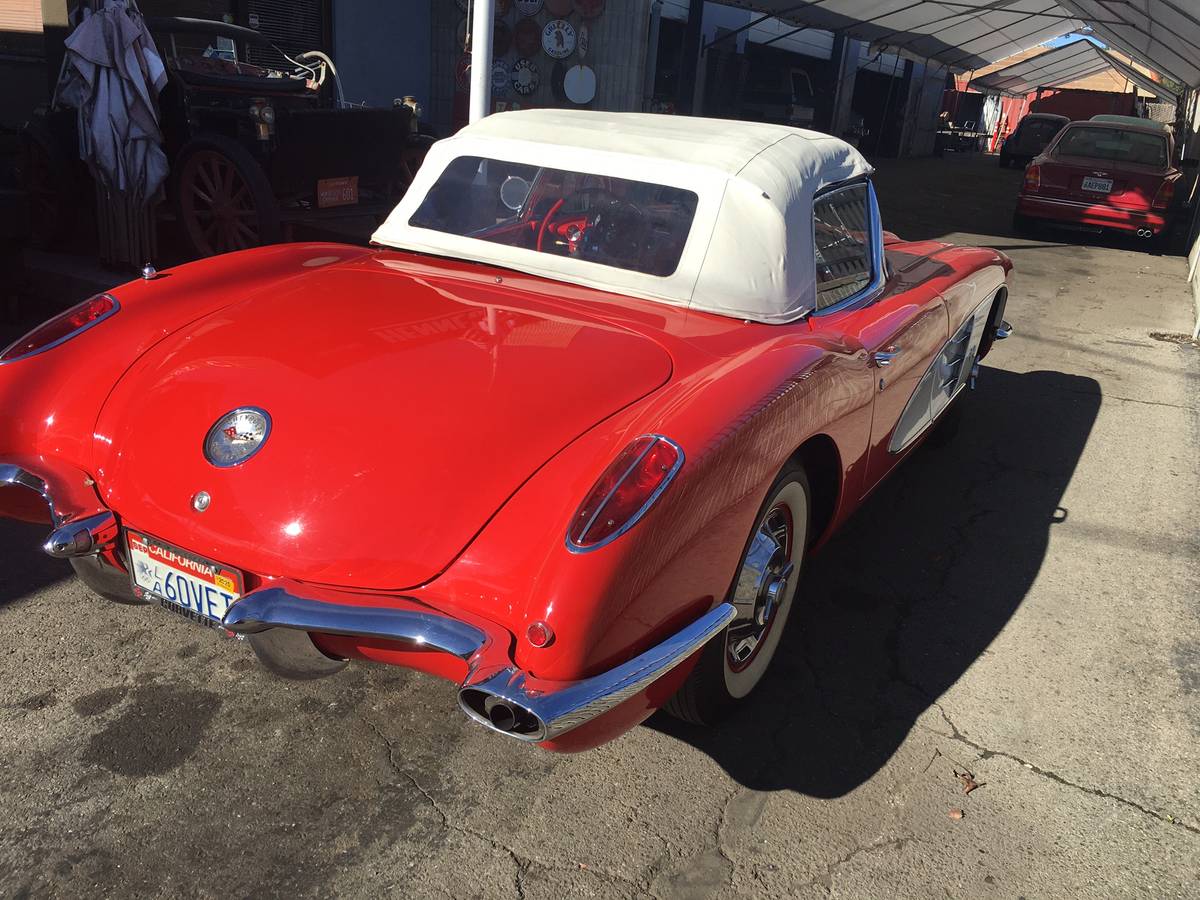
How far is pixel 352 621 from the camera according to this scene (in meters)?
2.03

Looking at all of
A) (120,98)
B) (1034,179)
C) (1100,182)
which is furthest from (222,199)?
(1100,182)

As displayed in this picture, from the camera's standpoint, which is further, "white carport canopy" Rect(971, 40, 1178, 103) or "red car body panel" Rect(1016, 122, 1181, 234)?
"white carport canopy" Rect(971, 40, 1178, 103)

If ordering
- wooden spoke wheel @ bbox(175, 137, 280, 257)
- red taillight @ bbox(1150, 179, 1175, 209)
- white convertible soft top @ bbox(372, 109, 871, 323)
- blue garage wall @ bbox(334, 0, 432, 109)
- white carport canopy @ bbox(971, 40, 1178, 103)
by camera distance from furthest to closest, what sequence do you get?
white carport canopy @ bbox(971, 40, 1178, 103) → blue garage wall @ bbox(334, 0, 432, 109) → red taillight @ bbox(1150, 179, 1175, 209) → wooden spoke wheel @ bbox(175, 137, 280, 257) → white convertible soft top @ bbox(372, 109, 871, 323)

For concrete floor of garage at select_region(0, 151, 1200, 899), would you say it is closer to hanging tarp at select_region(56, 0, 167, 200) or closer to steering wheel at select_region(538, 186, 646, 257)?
steering wheel at select_region(538, 186, 646, 257)

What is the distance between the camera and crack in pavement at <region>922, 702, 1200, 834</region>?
2.48 m

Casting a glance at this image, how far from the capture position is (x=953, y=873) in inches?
89.0

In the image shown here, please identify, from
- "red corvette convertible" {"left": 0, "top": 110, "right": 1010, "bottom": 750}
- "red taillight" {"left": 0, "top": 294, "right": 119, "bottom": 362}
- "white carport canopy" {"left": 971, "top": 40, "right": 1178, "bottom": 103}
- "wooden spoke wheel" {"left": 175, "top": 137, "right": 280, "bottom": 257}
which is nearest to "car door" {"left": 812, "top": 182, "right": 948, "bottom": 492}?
"red corvette convertible" {"left": 0, "top": 110, "right": 1010, "bottom": 750}

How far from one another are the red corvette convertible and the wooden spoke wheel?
3007 millimetres

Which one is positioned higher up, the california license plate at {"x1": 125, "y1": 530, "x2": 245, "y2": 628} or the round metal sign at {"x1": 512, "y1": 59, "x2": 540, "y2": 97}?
the round metal sign at {"x1": 512, "y1": 59, "x2": 540, "y2": 97}

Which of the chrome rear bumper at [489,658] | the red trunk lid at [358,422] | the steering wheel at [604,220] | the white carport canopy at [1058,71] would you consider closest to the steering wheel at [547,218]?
the steering wheel at [604,220]

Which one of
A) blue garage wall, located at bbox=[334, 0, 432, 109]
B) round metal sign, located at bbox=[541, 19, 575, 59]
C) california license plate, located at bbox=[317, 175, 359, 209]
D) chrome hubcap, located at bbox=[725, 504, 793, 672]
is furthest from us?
round metal sign, located at bbox=[541, 19, 575, 59]

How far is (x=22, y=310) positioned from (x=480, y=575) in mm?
5638

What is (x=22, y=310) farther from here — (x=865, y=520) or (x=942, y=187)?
(x=942, y=187)

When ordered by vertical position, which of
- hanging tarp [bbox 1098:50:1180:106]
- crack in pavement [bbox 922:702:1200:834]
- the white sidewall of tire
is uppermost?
hanging tarp [bbox 1098:50:1180:106]
